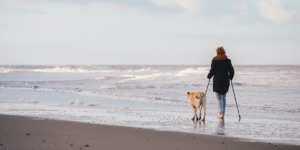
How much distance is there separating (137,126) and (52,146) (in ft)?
9.02

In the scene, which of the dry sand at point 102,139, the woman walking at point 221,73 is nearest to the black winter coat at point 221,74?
the woman walking at point 221,73

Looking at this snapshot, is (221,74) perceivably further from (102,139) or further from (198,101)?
(102,139)

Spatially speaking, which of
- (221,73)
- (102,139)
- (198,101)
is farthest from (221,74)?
(102,139)

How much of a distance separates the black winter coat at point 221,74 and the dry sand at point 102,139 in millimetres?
3209

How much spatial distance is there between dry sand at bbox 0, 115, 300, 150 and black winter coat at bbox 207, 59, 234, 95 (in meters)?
3.21

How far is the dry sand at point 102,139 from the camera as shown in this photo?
5.84m

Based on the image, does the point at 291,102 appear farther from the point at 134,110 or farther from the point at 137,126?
the point at 137,126

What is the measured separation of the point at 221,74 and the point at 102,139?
4.71 meters

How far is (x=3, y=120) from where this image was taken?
8406mm

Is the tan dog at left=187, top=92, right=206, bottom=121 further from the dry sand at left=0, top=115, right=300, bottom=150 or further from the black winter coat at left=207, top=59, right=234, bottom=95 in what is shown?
the dry sand at left=0, top=115, right=300, bottom=150

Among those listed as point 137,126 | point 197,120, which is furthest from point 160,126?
point 197,120

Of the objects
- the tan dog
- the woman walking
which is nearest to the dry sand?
the tan dog

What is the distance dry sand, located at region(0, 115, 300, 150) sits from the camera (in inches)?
230

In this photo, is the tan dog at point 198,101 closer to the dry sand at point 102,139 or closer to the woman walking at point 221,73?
the woman walking at point 221,73
